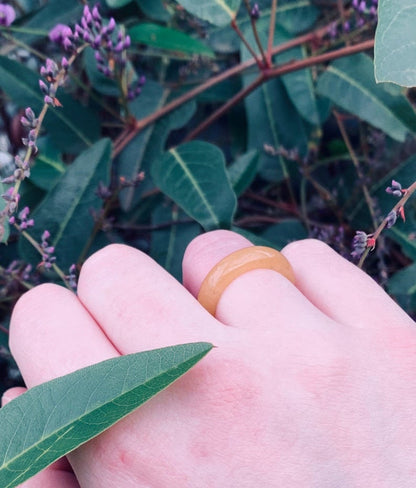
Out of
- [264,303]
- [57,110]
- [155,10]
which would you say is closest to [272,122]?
[155,10]

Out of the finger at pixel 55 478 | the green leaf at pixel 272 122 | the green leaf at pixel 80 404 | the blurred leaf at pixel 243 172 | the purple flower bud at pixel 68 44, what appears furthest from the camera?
the green leaf at pixel 272 122

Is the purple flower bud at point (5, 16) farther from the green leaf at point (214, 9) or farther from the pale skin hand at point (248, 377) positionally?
the pale skin hand at point (248, 377)

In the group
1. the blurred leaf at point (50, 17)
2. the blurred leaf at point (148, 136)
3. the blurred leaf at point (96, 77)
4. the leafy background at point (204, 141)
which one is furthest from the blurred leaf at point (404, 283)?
the blurred leaf at point (50, 17)

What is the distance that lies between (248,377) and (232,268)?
0.47 feet

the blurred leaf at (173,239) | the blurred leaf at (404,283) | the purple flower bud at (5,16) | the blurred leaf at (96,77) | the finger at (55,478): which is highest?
the purple flower bud at (5,16)

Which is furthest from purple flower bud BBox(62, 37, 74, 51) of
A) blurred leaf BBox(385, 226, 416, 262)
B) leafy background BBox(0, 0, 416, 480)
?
blurred leaf BBox(385, 226, 416, 262)

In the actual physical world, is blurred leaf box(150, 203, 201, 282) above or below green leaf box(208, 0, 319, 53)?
below

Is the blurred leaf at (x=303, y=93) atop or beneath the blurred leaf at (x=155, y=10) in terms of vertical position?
beneath

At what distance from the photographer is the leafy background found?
1015 millimetres

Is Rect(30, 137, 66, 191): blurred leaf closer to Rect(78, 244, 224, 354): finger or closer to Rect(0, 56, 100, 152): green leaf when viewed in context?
Rect(0, 56, 100, 152): green leaf

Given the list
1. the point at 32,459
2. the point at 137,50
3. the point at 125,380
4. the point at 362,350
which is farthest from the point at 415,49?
the point at 137,50

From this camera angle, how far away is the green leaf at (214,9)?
3.18 feet

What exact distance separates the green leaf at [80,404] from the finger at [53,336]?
63mm

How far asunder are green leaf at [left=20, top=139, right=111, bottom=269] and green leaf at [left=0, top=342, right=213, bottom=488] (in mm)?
424
